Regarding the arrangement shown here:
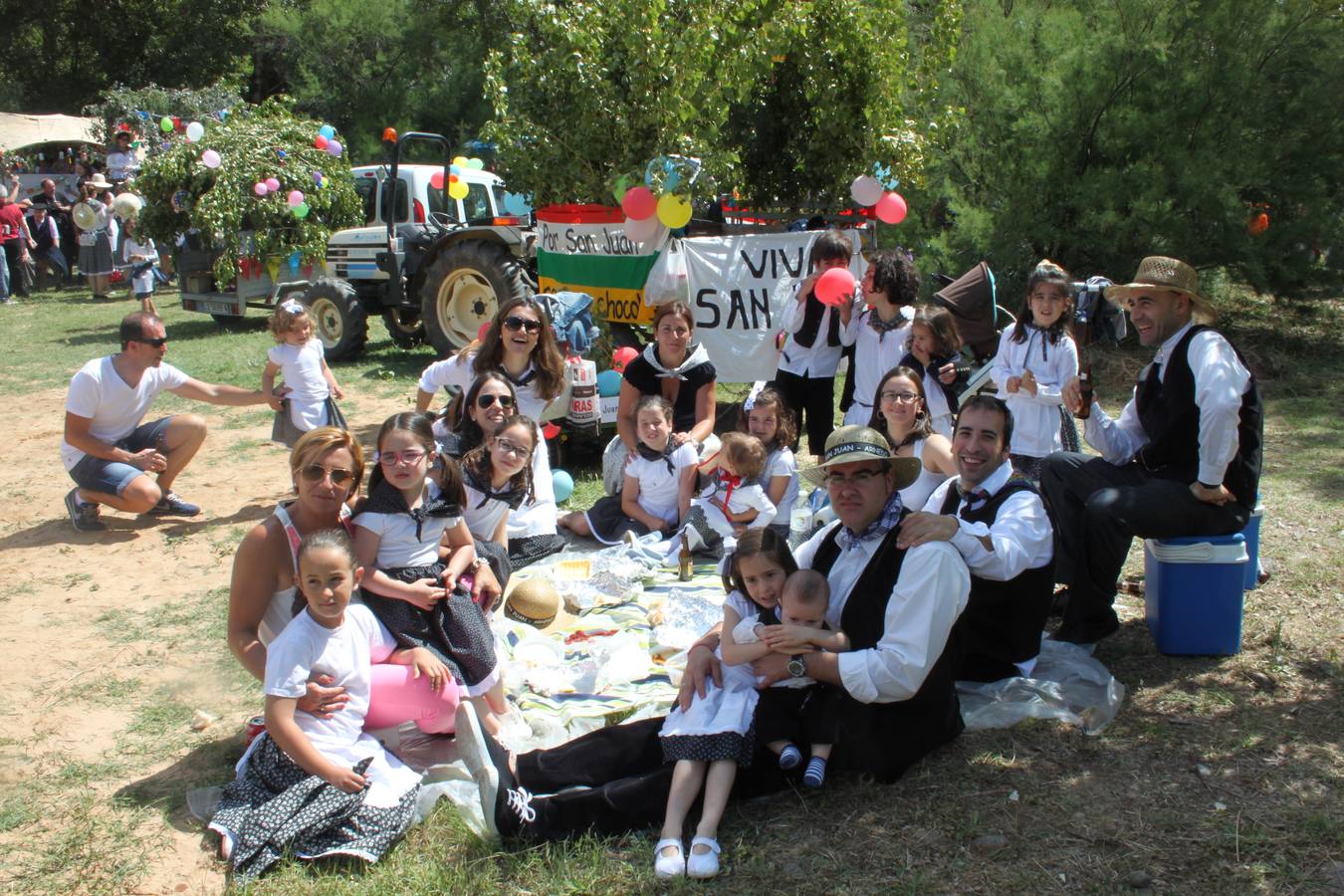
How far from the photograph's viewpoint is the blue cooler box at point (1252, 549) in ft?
14.0

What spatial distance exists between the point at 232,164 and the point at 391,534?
10.6 m

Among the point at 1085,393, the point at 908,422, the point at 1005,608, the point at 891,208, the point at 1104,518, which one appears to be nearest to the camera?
the point at 1005,608

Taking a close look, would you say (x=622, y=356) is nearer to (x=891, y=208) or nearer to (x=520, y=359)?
(x=520, y=359)

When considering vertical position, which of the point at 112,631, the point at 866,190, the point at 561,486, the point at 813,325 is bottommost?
the point at 112,631

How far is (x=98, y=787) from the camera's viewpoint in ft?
11.3

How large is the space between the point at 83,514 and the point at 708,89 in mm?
4552

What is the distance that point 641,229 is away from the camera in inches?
277

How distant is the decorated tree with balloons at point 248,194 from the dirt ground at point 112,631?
16.5ft

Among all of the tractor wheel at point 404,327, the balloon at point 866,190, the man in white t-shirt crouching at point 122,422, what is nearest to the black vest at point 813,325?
the balloon at point 866,190

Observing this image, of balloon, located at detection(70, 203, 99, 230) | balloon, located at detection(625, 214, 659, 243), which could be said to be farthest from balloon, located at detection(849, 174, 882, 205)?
balloon, located at detection(70, 203, 99, 230)

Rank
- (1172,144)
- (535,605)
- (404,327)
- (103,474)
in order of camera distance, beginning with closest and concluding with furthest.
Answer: (535,605) → (103,474) → (1172,144) → (404,327)

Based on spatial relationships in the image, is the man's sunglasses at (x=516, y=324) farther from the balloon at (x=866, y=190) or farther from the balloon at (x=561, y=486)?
the balloon at (x=866, y=190)

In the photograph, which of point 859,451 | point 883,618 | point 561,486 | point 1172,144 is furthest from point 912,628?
point 1172,144

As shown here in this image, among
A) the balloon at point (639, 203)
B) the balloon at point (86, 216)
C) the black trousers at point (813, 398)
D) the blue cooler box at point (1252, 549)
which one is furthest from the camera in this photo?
the balloon at point (86, 216)
